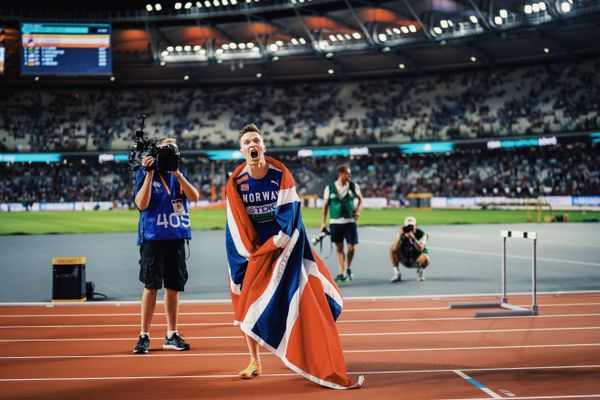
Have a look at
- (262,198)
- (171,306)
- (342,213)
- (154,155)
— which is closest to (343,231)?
(342,213)

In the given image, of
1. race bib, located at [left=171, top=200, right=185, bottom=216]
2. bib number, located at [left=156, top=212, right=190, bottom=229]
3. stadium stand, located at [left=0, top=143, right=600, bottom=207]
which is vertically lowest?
bib number, located at [left=156, top=212, right=190, bottom=229]

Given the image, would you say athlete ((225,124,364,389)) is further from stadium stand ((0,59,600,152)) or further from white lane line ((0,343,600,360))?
stadium stand ((0,59,600,152))

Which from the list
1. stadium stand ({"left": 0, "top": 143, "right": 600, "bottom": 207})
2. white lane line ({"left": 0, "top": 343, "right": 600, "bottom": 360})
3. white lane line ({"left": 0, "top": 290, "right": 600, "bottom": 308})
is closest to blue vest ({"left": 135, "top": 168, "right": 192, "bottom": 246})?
white lane line ({"left": 0, "top": 343, "right": 600, "bottom": 360})

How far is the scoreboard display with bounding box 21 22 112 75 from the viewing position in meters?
52.3

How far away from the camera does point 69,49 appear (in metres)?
52.5

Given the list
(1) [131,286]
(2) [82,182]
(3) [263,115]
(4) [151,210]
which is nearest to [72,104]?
(2) [82,182]

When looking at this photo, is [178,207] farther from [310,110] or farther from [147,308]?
[310,110]

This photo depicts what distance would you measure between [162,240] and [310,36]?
170 ft

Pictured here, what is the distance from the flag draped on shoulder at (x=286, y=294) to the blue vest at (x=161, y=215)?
1.41m

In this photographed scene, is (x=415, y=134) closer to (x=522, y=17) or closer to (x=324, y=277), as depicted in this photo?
(x=522, y=17)

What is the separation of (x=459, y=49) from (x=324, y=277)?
5517 centimetres

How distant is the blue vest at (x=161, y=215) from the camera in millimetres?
7375

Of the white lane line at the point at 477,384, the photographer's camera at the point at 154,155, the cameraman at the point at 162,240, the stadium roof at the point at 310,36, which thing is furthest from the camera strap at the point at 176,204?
the stadium roof at the point at 310,36

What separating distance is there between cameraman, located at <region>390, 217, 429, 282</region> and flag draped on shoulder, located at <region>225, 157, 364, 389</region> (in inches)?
288
